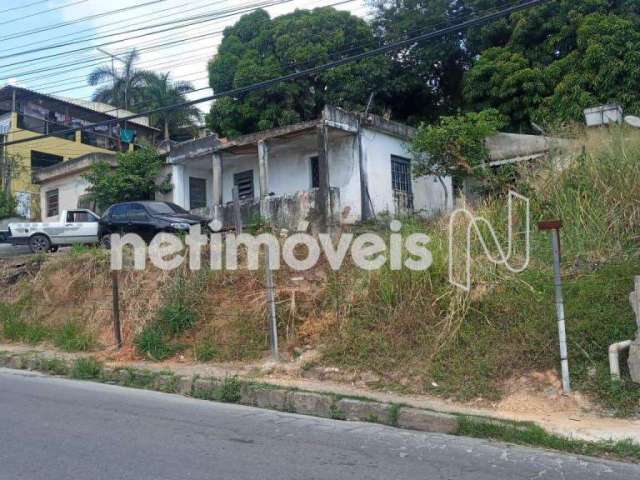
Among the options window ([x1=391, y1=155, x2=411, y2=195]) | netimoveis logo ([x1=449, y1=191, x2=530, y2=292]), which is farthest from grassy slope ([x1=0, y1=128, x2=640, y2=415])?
window ([x1=391, y1=155, x2=411, y2=195])

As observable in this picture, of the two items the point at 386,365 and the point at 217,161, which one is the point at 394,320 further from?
the point at 217,161

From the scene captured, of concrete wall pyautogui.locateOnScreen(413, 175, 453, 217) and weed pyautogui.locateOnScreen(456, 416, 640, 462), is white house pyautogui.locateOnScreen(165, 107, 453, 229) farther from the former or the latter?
weed pyautogui.locateOnScreen(456, 416, 640, 462)

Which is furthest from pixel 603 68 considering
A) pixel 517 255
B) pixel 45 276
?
pixel 45 276

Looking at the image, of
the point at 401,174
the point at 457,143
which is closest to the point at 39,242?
the point at 401,174

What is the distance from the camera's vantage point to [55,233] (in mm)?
16562

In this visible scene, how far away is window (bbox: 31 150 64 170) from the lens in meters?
29.9

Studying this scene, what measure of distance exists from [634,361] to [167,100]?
2956cm

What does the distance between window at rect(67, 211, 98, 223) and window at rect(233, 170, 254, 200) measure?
479cm

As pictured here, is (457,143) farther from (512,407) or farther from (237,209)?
(512,407)

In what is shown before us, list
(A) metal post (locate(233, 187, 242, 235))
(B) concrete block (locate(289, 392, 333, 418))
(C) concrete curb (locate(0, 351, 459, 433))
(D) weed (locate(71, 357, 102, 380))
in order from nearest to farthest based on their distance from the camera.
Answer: (C) concrete curb (locate(0, 351, 459, 433))
(B) concrete block (locate(289, 392, 333, 418))
(A) metal post (locate(233, 187, 242, 235))
(D) weed (locate(71, 357, 102, 380))

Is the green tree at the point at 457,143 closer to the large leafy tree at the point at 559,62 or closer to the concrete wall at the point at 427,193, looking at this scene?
the large leafy tree at the point at 559,62

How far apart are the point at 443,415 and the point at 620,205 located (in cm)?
455

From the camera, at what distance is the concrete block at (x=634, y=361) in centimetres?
558

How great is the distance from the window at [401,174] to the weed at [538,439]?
12.5m
